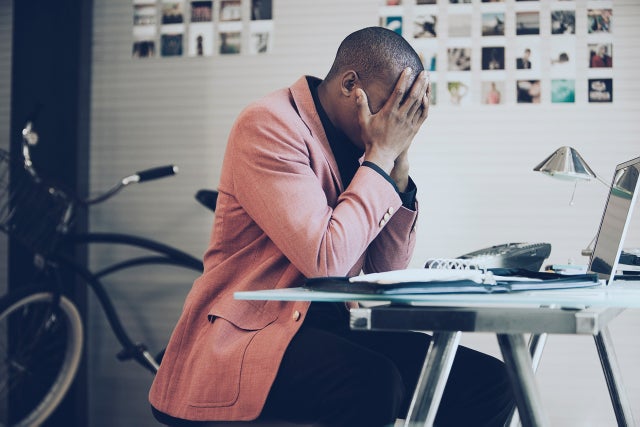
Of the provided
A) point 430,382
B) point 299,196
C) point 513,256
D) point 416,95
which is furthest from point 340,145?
point 430,382

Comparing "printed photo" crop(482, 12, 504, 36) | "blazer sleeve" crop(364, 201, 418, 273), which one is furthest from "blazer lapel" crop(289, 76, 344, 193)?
"printed photo" crop(482, 12, 504, 36)

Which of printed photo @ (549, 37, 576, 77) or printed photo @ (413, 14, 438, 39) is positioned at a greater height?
printed photo @ (413, 14, 438, 39)

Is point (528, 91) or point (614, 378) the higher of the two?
point (528, 91)

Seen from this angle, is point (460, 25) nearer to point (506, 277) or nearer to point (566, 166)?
point (566, 166)

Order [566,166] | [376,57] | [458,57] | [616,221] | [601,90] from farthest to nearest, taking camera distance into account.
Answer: [458,57], [601,90], [566,166], [376,57], [616,221]

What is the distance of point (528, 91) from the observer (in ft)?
8.76

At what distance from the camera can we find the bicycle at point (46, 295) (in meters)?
2.45

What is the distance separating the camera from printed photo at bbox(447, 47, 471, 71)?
272 cm

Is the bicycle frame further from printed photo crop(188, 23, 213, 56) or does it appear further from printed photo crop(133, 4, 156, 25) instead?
printed photo crop(133, 4, 156, 25)

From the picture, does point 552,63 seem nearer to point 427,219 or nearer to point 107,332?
point 427,219

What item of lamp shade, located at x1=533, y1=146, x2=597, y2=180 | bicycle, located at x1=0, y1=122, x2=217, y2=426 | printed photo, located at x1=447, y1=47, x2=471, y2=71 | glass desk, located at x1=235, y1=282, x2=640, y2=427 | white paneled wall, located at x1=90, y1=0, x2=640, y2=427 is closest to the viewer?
glass desk, located at x1=235, y1=282, x2=640, y2=427

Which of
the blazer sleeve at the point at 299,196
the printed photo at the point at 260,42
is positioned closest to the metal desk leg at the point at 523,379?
the blazer sleeve at the point at 299,196

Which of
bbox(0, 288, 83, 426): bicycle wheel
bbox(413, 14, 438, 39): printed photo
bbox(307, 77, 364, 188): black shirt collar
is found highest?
bbox(413, 14, 438, 39): printed photo

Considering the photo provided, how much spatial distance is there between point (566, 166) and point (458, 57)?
0.92m
